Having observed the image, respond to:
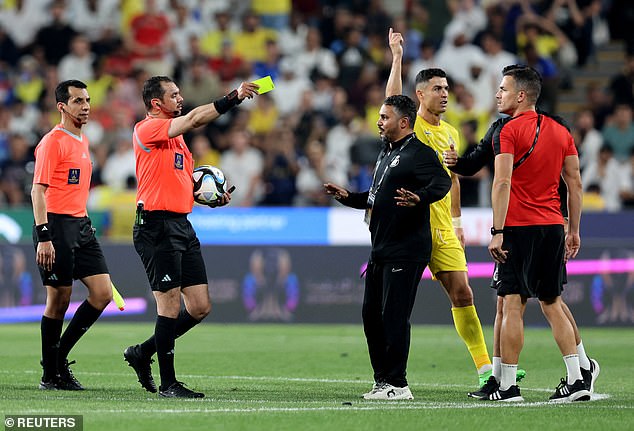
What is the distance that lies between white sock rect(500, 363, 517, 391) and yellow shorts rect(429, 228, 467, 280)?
49.8 inches

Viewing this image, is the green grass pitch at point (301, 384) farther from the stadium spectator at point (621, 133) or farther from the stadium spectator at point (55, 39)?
the stadium spectator at point (55, 39)

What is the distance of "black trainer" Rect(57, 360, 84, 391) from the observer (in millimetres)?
10539

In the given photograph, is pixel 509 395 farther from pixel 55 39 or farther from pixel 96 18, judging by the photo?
pixel 96 18

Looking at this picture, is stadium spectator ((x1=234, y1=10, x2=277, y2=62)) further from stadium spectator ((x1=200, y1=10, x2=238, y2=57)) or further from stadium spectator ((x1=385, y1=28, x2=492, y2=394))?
stadium spectator ((x1=385, y1=28, x2=492, y2=394))

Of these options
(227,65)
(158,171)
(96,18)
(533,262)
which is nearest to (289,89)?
(227,65)

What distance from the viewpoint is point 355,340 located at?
16.4 m

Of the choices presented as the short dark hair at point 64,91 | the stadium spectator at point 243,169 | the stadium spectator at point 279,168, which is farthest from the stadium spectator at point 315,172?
the short dark hair at point 64,91

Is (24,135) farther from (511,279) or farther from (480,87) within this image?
(511,279)

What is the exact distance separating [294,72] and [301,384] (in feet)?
45.4

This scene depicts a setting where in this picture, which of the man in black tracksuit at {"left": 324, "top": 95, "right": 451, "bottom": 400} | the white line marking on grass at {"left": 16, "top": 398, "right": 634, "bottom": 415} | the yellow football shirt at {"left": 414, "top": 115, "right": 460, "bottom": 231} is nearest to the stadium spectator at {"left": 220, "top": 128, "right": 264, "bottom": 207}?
the yellow football shirt at {"left": 414, "top": 115, "right": 460, "bottom": 231}

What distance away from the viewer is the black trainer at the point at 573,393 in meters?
9.70

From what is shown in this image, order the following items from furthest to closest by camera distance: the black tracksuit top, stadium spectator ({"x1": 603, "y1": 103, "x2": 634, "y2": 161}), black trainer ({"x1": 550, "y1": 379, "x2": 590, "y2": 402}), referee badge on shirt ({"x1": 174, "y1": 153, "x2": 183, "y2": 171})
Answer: stadium spectator ({"x1": 603, "y1": 103, "x2": 634, "y2": 161}), referee badge on shirt ({"x1": 174, "y1": 153, "x2": 183, "y2": 171}), the black tracksuit top, black trainer ({"x1": 550, "y1": 379, "x2": 590, "y2": 402})

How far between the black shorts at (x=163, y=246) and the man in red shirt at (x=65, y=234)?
95 centimetres

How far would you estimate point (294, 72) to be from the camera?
79.8ft
